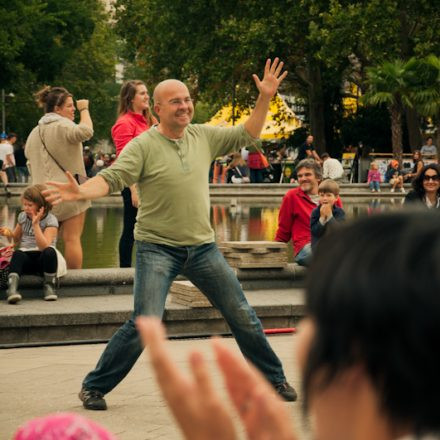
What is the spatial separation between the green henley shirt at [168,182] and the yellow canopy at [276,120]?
45.3 meters

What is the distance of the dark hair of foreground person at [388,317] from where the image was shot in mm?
1102

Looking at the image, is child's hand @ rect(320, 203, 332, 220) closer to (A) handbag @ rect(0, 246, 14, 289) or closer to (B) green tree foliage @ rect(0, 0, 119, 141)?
(A) handbag @ rect(0, 246, 14, 289)

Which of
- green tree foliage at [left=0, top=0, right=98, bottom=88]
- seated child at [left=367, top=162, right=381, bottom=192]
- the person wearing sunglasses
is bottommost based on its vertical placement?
seated child at [left=367, top=162, right=381, bottom=192]

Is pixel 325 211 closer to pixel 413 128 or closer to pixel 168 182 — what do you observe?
pixel 168 182

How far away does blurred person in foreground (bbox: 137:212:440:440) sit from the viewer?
1.10m

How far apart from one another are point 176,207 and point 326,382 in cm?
607

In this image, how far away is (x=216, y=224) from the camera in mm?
28016

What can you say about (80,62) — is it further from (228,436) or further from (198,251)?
(228,436)

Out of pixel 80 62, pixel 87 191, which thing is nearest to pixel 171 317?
pixel 87 191

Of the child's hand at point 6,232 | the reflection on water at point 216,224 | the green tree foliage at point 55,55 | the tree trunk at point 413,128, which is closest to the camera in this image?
the child's hand at point 6,232

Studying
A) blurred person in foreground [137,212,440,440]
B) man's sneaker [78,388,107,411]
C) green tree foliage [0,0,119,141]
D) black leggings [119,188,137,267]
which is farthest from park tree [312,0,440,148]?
blurred person in foreground [137,212,440,440]

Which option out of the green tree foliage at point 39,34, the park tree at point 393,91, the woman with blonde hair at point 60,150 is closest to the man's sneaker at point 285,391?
the woman with blonde hair at point 60,150

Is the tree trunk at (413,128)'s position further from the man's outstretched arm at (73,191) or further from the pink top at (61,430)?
the pink top at (61,430)

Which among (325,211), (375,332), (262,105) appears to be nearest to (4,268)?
(325,211)
